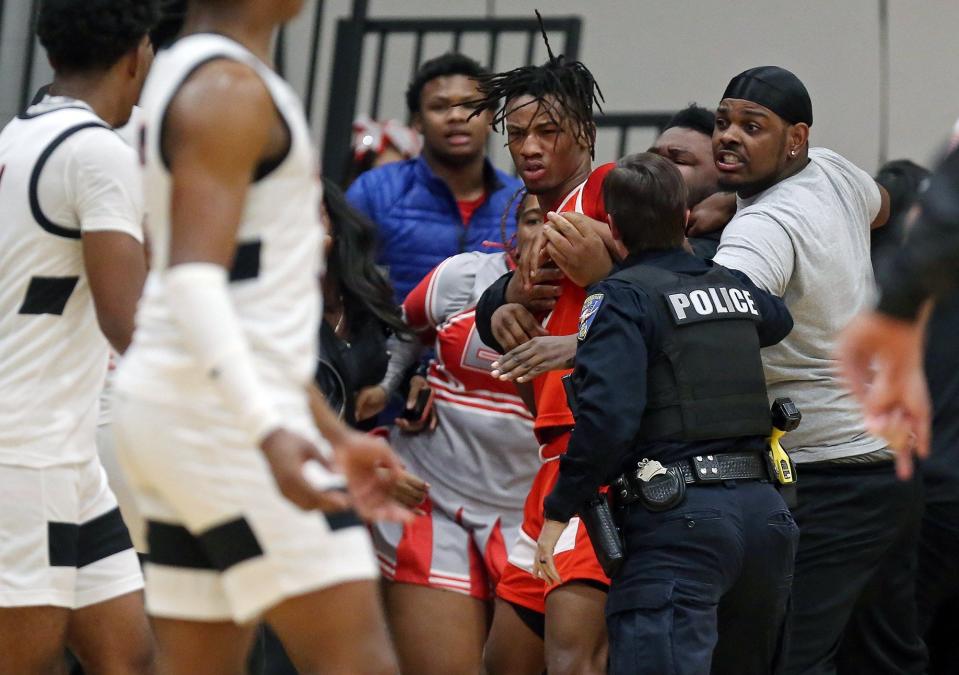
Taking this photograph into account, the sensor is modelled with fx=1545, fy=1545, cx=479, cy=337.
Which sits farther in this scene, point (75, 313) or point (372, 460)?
point (75, 313)

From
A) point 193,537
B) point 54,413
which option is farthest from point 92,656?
point 193,537

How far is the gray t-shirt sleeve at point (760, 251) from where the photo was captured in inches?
162

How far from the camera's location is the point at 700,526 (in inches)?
145

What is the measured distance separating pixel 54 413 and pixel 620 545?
53.6 inches

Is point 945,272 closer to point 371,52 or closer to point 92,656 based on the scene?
point 92,656

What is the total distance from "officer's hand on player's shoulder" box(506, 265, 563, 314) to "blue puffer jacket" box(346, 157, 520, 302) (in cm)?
98

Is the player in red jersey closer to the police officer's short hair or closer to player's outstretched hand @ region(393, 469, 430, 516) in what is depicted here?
the police officer's short hair

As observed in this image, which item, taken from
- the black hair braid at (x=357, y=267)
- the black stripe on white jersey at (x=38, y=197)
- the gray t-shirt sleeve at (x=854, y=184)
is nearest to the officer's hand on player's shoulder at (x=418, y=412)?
the black hair braid at (x=357, y=267)

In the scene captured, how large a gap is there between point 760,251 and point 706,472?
73 cm

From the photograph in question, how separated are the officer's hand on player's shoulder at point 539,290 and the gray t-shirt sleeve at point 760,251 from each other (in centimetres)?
46

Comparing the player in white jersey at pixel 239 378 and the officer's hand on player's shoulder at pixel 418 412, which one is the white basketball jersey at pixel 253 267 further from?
the officer's hand on player's shoulder at pixel 418 412

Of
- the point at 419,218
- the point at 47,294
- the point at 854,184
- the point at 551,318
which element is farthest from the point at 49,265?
the point at 854,184

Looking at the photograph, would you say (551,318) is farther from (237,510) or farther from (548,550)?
(237,510)

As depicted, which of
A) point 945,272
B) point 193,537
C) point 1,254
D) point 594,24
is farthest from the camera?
point 594,24
